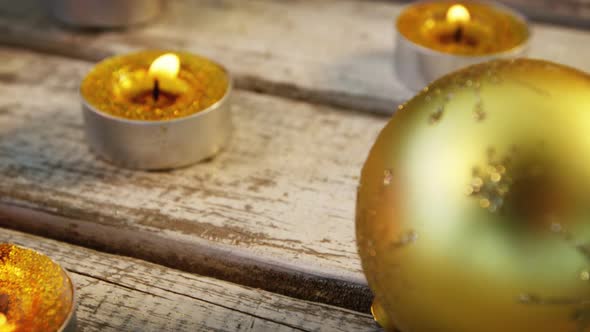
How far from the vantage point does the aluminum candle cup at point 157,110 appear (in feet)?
2.09

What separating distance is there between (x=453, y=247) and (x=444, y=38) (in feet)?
1.65

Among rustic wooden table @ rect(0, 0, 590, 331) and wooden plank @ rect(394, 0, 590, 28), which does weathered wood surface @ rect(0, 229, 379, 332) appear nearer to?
rustic wooden table @ rect(0, 0, 590, 331)

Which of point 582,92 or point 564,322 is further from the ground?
point 582,92

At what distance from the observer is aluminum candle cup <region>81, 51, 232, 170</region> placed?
25.1 inches

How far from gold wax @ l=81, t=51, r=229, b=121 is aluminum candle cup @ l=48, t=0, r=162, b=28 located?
19 cm

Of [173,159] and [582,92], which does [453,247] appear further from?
[173,159]

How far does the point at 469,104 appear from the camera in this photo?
40cm

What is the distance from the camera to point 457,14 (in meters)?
0.82

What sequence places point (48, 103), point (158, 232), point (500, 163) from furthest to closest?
point (48, 103), point (158, 232), point (500, 163)

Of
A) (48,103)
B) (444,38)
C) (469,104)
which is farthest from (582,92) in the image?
(48,103)

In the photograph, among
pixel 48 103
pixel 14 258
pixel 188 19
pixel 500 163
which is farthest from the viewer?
pixel 188 19

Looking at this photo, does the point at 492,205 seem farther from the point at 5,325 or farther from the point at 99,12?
the point at 99,12

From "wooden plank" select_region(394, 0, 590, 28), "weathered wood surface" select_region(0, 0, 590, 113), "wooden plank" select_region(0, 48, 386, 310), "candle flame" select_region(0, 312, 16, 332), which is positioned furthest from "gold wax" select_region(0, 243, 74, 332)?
"wooden plank" select_region(394, 0, 590, 28)

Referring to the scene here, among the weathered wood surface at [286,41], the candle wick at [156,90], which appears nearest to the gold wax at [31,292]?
the candle wick at [156,90]
